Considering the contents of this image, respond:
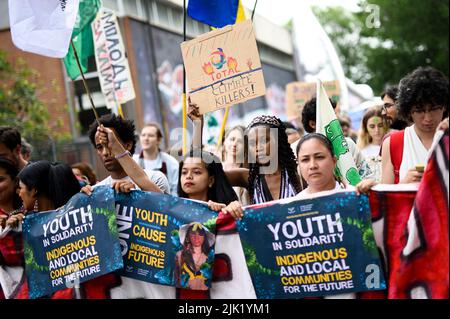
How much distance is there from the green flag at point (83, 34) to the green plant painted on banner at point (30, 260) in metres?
4.56

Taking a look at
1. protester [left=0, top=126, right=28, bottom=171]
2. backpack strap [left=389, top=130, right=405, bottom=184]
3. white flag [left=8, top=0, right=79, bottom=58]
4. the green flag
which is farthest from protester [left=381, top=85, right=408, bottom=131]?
the green flag

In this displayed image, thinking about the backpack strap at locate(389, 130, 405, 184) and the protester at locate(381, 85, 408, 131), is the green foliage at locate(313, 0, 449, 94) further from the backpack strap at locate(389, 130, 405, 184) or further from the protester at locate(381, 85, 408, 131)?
the backpack strap at locate(389, 130, 405, 184)

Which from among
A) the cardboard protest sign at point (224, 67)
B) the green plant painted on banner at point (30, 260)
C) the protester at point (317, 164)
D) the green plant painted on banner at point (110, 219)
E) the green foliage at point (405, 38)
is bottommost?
the green plant painted on banner at point (30, 260)

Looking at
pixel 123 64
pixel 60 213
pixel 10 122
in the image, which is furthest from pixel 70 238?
pixel 10 122

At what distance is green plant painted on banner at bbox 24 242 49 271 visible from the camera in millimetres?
5002

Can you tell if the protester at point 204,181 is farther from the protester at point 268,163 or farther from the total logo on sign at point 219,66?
the total logo on sign at point 219,66

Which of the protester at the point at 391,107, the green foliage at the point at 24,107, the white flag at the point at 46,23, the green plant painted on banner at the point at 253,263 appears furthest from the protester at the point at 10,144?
the green foliage at the point at 24,107

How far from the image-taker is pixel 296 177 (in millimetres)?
5422

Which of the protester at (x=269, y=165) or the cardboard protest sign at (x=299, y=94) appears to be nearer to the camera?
the protester at (x=269, y=165)

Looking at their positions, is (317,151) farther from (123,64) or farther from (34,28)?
(123,64)

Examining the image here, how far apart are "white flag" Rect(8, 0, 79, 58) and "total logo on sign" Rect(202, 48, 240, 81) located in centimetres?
102

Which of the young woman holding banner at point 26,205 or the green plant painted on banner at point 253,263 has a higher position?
the young woman holding banner at point 26,205

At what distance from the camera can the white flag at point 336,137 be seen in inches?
229

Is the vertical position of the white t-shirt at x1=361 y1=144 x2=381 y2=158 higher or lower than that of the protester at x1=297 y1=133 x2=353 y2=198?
higher
